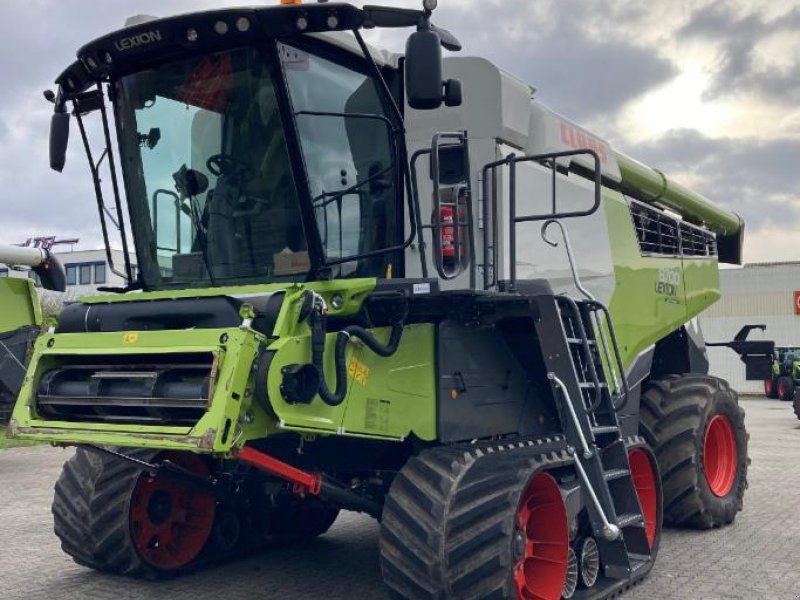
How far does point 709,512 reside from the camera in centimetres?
745

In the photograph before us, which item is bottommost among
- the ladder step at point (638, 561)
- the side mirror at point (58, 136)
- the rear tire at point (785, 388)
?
the rear tire at point (785, 388)

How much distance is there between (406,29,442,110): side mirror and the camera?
14.1 feet

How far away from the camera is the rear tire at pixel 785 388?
96.8 feet

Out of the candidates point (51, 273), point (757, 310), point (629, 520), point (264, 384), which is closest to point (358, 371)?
point (264, 384)

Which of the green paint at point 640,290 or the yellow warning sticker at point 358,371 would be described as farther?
the green paint at point 640,290

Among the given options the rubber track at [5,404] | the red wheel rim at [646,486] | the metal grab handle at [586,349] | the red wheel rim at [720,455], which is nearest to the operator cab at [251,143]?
the metal grab handle at [586,349]

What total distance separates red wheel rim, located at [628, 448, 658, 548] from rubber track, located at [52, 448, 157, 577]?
3128 millimetres

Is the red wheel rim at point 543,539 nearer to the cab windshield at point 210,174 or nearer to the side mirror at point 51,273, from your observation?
the cab windshield at point 210,174

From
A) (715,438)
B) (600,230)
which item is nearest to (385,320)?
(600,230)

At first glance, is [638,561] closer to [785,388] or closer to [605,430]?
[605,430]

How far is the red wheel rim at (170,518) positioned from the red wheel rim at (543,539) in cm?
216

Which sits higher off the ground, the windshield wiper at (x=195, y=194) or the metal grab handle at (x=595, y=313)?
the windshield wiper at (x=195, y=194)

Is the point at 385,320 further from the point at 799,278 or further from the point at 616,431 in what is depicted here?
the point at 799,278

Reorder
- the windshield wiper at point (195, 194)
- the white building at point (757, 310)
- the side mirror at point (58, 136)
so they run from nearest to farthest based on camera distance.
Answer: the windshield wiper at point (195, 194) → the side mirror at point (58, 136) → the white building at point (757, 310)
